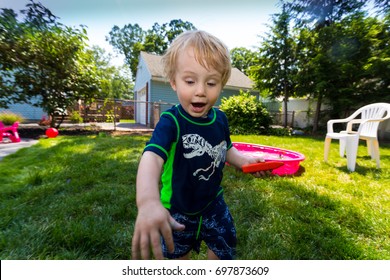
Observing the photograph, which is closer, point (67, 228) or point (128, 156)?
point (67, 228)

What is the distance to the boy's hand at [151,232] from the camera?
23.5 inches

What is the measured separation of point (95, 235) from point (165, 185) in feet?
2.60

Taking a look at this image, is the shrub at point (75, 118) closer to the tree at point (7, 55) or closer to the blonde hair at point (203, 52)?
the tree at point (7, 55)

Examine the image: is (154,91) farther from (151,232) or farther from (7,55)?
(151,232)

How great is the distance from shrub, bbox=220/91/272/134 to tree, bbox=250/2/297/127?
2.90 meters

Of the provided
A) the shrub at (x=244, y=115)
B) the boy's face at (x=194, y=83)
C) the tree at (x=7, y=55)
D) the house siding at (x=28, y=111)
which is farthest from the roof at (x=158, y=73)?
the boy's face at (x=194, y=83)

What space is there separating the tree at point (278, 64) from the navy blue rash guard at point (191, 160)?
11040 millimetres

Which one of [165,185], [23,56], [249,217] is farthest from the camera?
[23,56]

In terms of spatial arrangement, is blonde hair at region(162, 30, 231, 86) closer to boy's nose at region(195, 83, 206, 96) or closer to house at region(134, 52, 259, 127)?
boy's nose at region(195, 83, 206, 96)

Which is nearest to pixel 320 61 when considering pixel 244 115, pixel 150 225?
pixel 244 115
